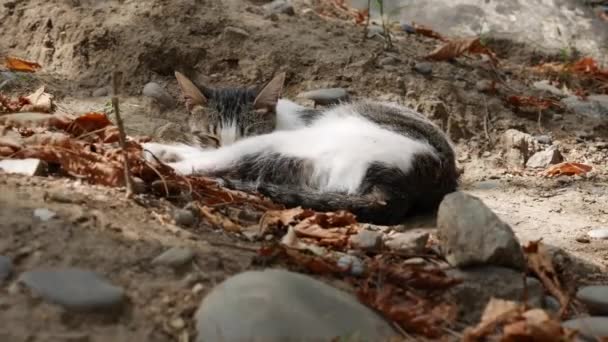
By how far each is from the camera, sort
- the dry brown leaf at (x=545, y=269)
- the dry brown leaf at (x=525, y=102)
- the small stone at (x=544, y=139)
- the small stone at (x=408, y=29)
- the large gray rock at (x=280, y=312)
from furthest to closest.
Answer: the small stone at (x=408, y=29) → the dry brown leaf at (x=525, y=102) → the small stone at (x=544, y=139) → the dry brown leaf at (x=545, y=269) → the large gray rock at (x=280, y=312)

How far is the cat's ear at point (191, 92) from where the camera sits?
12.2ft

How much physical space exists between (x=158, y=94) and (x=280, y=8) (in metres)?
1.56

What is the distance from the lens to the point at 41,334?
5.47 feet

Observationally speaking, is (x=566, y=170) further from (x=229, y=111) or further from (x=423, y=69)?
(x=229, y=111)

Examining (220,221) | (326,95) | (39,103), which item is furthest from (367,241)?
(326,95)

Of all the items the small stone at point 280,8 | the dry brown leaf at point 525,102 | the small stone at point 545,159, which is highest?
the small stone at point 280,8

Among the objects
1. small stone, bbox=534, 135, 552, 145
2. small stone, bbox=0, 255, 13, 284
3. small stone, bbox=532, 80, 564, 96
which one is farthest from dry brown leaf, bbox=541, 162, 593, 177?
small stone, bbox=0, 255, 13, 284

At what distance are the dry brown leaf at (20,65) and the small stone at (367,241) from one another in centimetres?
308

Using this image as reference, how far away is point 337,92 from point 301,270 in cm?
250

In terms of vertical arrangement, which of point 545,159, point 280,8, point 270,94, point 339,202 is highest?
point 280,8

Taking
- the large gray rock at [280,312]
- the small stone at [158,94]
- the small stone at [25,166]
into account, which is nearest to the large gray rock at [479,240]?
the large gray rock at [280,312]

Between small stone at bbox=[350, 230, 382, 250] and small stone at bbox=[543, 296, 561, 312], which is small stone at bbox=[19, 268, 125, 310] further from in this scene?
small stone at bbox=[543, 296, 561, 312]

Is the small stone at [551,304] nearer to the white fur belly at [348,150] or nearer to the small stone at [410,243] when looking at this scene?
the small stone at [410,243]

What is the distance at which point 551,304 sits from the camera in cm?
226
